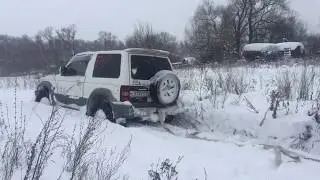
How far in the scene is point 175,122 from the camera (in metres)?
9.99

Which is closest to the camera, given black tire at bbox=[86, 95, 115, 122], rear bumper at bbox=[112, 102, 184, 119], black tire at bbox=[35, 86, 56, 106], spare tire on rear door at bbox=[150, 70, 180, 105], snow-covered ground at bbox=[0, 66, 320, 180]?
snow-covered ground at bbox=[0, 66, 320, 180]

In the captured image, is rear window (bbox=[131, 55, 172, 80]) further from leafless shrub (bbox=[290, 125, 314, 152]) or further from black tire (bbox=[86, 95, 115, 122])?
leafless shrub (bbox=[290, 125, 314, 152])

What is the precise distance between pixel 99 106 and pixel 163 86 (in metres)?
1.61

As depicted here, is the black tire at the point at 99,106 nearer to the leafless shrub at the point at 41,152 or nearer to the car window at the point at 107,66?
the car window at the point at 107,66

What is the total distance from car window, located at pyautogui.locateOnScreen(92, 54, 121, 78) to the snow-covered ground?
1.14 m

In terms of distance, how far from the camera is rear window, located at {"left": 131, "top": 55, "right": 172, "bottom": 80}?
9.01 m

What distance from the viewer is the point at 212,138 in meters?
8.11

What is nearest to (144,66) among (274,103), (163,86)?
(163,86)

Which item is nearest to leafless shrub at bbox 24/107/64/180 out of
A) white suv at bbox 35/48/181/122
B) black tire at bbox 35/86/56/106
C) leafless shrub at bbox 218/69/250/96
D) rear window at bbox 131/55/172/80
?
white suv at bbox 35/48/181/122

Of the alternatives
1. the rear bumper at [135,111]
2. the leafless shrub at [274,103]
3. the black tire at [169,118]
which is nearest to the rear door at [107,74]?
the rear bumper at [135,111]

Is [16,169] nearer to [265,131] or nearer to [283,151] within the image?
[283,151]

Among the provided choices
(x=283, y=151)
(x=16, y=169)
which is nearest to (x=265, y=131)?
(x=283, y=151)

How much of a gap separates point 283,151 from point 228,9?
5508cm

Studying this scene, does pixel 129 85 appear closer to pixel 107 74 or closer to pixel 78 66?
pixel 107 74
